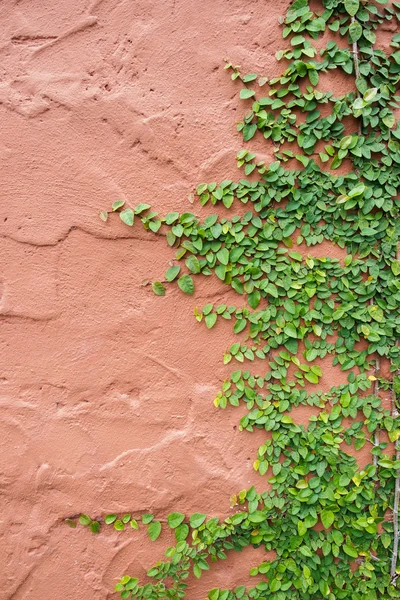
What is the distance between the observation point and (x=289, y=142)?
180 cm

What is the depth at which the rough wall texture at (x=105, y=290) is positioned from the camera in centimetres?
177

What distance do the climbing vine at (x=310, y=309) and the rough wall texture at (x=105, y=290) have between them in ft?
0.22

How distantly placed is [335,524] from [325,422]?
40 cm

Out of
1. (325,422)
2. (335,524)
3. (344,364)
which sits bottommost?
(335,524)

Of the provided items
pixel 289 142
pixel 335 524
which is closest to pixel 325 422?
pixel 335 524

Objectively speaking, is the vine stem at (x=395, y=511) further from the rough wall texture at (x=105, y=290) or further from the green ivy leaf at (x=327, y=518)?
the rough wall texture at (x=105, y=290)

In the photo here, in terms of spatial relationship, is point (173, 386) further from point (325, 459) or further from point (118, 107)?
point (118, 107)

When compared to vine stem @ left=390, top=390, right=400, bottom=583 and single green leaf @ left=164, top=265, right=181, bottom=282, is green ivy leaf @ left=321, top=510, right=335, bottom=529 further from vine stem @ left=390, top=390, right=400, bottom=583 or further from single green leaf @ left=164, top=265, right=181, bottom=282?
single green leaf @ left=164, top=265, right=181, bottom=282

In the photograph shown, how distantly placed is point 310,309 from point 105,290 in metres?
0.78

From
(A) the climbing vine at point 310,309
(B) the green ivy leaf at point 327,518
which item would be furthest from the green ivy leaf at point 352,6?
(B) the green ivy leaf at point 327,518

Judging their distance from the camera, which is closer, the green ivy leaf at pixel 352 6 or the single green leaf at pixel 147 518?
the green ivy leaf at pixel 352 6

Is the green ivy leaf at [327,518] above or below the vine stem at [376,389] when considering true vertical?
below

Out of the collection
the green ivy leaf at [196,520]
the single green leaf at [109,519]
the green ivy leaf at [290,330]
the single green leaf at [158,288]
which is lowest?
the single green leaf at [109,519]

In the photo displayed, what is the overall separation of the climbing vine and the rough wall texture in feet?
0.22
